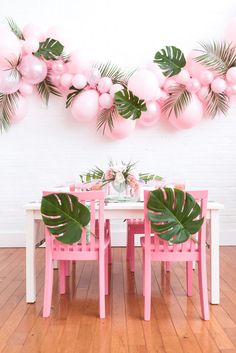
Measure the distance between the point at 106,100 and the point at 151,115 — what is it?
1.81 ft

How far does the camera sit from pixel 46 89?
5.34 metres

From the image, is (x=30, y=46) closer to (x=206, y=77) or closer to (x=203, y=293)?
(x=206, y=77)

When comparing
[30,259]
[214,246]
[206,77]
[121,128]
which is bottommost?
[30,259]

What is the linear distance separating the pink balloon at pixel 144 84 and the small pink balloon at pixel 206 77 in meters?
0.57

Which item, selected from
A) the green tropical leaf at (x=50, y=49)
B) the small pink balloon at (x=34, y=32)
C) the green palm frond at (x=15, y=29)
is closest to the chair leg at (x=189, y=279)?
the green tropical leaf at (x=50, y=49)

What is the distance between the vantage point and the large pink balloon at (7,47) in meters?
4.67

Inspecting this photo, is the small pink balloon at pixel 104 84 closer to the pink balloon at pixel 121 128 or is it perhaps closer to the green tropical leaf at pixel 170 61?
the pink balloon at pixel 121 128

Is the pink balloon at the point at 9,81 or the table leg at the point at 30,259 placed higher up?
the pink balloon at the point at 9,81

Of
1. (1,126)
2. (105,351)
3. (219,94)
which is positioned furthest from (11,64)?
(105,351)

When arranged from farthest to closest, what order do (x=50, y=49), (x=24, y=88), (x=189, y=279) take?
(x=24, y=88), (x=50, y=49), (x=189, y=279)

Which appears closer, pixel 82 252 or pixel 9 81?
pixel 82 252

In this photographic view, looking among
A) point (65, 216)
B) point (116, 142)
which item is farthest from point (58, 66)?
point (65, 216)

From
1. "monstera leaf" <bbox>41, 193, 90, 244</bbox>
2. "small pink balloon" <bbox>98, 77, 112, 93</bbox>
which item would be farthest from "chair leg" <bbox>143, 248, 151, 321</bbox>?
"small pink balloon" <bbox>98, 77, 112, 93</bbox>

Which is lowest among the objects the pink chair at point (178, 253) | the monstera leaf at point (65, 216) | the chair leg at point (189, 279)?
the chair leg at point (189, 279)
